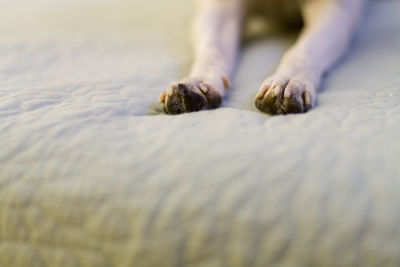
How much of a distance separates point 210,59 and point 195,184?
426 millimetres

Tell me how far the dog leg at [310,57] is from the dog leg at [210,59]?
84 millimetres

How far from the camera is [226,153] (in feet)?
1.40

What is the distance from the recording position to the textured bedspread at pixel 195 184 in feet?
1.22

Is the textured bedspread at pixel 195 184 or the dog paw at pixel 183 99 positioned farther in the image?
the dog paw at pixel 183 99

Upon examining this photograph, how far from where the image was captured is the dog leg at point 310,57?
0.58 m

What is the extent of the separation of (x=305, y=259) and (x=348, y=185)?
0.08 metres

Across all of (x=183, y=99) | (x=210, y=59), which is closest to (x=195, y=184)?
(x=183, y=99)

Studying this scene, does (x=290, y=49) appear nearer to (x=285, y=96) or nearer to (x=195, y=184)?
(x=285, y=96)

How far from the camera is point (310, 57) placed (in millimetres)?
761

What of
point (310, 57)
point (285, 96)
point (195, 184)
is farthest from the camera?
point (310, 57)

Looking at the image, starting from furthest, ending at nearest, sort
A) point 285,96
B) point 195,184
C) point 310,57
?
point 310,57 < point 285,96 < point 195,184

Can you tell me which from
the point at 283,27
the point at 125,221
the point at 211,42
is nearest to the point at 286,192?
the point at 125,221

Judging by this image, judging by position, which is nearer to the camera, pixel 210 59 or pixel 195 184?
pixel 195 184

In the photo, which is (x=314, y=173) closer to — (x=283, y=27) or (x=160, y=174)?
(x=160, y=174)
